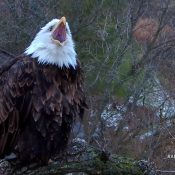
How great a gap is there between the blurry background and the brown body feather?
22.6ft

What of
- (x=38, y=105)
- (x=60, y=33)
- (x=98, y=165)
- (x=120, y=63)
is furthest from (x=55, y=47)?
(x=120, y=63)

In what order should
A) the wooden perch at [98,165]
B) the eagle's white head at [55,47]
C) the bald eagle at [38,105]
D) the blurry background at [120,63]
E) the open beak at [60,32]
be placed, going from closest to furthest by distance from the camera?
the wooden perch at [98,165] < the bald eagle at [38,105] < the eagle's white head at [55,47] < the open beak at [60,32] < the blurry background at [120,63]

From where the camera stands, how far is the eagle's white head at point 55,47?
4273 mm

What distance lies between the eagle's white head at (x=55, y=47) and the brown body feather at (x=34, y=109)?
6cm

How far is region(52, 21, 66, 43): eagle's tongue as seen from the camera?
4406mm

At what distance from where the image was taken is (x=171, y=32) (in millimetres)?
14016

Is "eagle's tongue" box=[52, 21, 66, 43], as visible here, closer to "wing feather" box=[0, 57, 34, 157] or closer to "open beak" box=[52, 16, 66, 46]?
"open beak" box=[52, 16, 66, 46]

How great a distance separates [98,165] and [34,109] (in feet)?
2.44

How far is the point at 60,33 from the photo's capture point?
4.43 m

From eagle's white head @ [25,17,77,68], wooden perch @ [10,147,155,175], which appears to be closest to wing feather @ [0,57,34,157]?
eagle's white head @ [25,17,77,68]

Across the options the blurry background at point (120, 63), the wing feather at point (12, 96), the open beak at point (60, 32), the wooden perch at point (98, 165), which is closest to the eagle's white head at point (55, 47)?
the open beak at point (60, 32)

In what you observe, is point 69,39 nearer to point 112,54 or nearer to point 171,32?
point 112,54

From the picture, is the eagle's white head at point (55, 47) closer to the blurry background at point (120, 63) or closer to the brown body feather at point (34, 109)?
the brown body feather at point (34, 109)

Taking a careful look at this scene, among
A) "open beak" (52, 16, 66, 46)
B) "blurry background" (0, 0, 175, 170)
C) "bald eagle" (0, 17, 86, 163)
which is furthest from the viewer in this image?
"blurry background" (0, 0, 175, 170)
